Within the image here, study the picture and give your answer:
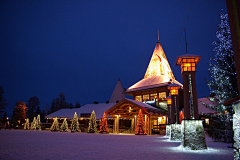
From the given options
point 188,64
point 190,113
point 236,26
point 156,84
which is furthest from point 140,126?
point 236,26

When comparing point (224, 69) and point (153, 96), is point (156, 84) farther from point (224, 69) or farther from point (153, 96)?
point (224, 69)

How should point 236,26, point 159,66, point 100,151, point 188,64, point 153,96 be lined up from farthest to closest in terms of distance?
point 159,66
point 153,96
point 188,64
point 100,151
point 236,26

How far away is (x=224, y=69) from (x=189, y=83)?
3.24 metres

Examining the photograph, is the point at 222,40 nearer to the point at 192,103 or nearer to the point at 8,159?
the point at 192,103

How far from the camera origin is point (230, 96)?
1009 centimetres

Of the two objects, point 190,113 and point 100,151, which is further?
point 190,113

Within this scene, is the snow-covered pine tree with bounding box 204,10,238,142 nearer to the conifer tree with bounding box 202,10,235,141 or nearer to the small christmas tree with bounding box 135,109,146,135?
the conifer tree with bounding box 202,10,235,141

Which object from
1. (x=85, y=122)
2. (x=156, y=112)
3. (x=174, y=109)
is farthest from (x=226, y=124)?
(x=85, y=122)

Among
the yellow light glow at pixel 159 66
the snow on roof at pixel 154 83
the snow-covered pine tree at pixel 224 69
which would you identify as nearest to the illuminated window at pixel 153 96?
the snow on roof at pixel 154 83

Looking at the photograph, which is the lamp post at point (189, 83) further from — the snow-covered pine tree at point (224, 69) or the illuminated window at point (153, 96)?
the illuminated window at point (153, 96)

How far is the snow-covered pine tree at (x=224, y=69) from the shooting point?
10102 mm

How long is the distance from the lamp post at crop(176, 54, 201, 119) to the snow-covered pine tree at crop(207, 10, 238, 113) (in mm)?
2715

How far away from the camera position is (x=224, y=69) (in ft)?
34.3

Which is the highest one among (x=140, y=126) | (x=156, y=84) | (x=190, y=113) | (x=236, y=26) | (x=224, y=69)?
(x=156, y=84)
